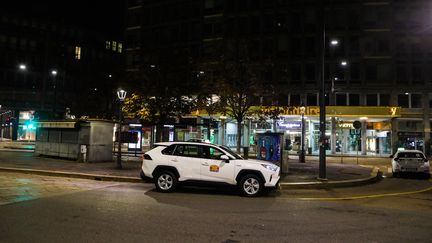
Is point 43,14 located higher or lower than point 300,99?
higher

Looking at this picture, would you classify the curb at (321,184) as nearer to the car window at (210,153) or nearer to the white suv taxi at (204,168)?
the white suv taxi at (204,168)

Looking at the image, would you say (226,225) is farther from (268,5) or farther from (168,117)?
(268,5)

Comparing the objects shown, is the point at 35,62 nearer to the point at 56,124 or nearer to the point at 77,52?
the point at 77,52

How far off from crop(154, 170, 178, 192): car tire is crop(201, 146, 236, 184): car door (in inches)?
39.2

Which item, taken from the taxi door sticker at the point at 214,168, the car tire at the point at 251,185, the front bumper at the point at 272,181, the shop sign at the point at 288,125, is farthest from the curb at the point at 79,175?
the shop sign at the point at 288,125

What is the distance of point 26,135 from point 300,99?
166 feet

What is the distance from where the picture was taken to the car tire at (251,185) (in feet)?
39.3

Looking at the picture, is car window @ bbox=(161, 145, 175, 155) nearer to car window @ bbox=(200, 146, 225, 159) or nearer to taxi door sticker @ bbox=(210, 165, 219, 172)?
car window @ bbox=(200, 146, 225, 159)

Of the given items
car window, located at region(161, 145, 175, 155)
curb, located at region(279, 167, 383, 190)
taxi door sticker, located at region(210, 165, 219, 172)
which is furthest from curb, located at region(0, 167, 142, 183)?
curb, located at region(279, 167, 383, 190)

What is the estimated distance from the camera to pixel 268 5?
5106 cm

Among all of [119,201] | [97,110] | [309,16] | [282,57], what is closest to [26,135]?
[97,110]

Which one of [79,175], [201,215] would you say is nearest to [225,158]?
[201,215]

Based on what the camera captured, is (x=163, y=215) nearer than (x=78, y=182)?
Yes

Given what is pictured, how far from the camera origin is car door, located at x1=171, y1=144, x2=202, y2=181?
12234mm
